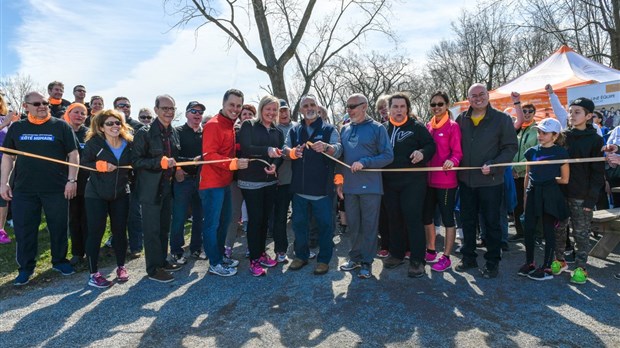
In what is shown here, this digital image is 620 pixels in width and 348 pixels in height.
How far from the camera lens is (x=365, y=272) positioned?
184 inches

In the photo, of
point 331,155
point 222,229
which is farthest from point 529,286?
point 222,229

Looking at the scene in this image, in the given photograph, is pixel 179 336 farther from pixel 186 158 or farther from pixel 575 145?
pixel 575 145

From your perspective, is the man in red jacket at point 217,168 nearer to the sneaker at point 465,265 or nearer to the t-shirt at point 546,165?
the sneaker at point 465,265

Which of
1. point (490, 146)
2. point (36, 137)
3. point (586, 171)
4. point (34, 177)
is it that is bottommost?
point (586, 171)

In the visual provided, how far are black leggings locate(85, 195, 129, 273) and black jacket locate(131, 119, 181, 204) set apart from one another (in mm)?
290

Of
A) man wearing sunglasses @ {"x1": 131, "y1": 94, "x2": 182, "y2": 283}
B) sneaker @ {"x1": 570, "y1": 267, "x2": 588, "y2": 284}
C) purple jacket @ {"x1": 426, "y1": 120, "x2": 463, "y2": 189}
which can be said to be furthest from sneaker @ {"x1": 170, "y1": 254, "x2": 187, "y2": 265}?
sneaker @ {"x1": 570, "y1": 267, "x2": 588, "y2": 284}

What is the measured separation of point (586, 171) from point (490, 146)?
3.54ft

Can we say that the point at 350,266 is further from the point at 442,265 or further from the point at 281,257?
the point at 442,265

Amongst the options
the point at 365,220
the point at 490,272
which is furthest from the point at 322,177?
the point at 490,272

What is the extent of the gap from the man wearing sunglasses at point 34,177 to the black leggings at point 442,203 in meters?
4.37

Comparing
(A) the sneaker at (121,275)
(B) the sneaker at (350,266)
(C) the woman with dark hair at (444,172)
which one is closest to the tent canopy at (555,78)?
(C) the woman with dark hair at (444,172)

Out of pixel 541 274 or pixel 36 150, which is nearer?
pixel 541 274

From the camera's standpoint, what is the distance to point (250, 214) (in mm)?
4848

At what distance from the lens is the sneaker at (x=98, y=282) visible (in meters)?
4.52
